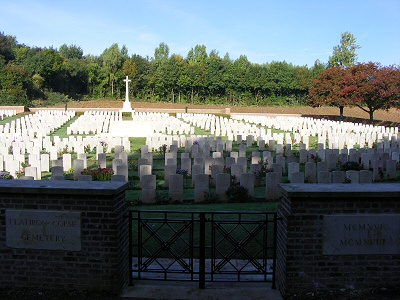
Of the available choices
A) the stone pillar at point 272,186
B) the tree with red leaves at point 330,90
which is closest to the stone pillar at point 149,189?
the stone pillar at point 272,186

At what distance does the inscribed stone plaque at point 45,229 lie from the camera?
420 cm

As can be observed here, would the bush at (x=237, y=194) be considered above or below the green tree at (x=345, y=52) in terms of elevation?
below

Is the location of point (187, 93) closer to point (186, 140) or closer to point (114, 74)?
point (114, 74)

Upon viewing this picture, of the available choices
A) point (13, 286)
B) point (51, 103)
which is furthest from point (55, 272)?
point (51, 103)

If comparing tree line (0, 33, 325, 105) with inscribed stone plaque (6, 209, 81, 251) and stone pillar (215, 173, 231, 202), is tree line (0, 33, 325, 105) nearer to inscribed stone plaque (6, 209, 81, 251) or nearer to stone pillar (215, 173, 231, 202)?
stone pillar (215, 173, 231, 202)

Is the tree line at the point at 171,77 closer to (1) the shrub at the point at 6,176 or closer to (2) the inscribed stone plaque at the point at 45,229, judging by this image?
(1) the shrub at the point at 6,176

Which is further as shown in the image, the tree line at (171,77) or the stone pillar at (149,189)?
the tree line at (171,77)

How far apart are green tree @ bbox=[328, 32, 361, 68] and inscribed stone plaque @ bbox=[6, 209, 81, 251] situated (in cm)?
5328

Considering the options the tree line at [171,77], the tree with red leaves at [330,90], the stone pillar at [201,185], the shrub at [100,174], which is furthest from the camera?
the tree line at [171,77]

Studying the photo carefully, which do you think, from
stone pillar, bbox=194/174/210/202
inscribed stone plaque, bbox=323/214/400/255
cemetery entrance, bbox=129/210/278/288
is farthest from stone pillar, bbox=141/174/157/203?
inscribed stone plaque, bbox=323/214/400/255

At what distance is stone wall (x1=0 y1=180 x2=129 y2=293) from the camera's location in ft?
13.7

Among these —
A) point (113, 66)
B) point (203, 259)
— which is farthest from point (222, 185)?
point (113, 66)

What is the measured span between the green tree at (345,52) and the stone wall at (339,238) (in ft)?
171

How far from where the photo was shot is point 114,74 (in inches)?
2288
